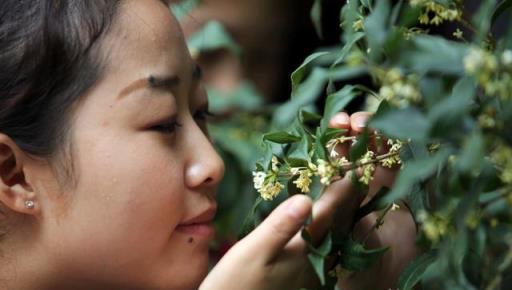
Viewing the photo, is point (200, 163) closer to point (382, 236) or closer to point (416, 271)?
point (382, 236)

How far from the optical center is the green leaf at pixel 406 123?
0.70 meters

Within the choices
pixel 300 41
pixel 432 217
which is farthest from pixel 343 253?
pixel 300 41

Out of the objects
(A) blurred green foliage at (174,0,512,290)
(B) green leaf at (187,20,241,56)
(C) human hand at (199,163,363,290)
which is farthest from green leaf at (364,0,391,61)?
(B) green leaf at (187,20,241,56)

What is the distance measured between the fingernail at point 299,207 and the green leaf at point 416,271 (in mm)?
118

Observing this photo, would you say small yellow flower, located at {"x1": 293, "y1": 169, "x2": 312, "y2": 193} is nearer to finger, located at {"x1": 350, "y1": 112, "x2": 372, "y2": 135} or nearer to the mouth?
finger, located at {"x1": 350, "y1": 112, "x2": 372, "y2": 135}

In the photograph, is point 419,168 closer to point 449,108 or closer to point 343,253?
point 449,108

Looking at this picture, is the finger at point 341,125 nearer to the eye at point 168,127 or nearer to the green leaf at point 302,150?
the green leaf at point 302,150

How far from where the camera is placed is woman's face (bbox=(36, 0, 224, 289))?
1.17m

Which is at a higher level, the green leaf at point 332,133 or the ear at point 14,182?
the green leaf at point 332,133

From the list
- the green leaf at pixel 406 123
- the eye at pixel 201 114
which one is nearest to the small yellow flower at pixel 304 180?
the green leaf at pixel 406 123

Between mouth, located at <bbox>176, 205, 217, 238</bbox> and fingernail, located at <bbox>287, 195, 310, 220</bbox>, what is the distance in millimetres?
308

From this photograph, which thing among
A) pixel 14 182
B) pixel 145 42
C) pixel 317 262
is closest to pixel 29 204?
pixel 14 182

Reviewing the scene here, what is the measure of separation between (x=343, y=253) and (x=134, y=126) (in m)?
0.34

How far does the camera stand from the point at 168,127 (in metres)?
1.20
